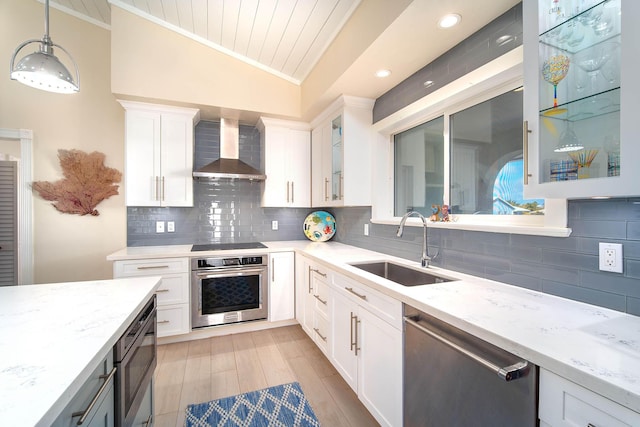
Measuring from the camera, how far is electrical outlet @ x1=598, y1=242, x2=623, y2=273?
43.5 inches

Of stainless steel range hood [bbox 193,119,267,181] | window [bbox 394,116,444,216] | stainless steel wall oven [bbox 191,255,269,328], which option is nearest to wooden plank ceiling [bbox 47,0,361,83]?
stainless steel range hood [bbox 193,119,267,181]

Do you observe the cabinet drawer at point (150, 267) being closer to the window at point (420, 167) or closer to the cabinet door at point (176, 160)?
the cabinet door at point (176, 160)

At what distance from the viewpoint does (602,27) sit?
3.32 feet

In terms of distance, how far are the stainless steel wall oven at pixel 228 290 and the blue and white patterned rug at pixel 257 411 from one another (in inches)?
38.3

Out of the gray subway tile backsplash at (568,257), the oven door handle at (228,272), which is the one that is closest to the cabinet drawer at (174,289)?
the oven door handle at (228,272)

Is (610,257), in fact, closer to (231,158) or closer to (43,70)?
(43,70)

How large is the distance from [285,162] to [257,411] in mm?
2428

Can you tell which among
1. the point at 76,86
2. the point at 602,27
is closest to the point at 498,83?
the point at 602,27

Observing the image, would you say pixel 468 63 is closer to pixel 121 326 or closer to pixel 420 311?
pixel 420 311

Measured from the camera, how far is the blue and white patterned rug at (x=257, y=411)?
1735mm

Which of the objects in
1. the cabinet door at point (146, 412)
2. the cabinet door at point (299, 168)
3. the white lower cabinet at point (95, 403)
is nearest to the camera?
the white lower cabinet at point (95, 403)

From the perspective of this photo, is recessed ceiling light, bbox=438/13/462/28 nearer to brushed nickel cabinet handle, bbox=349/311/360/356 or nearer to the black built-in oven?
brushed nickel cabinet handle, bbox=349/311/360/356

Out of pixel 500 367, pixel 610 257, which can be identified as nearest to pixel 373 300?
pixel 500 367

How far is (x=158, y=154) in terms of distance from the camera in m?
2.89
